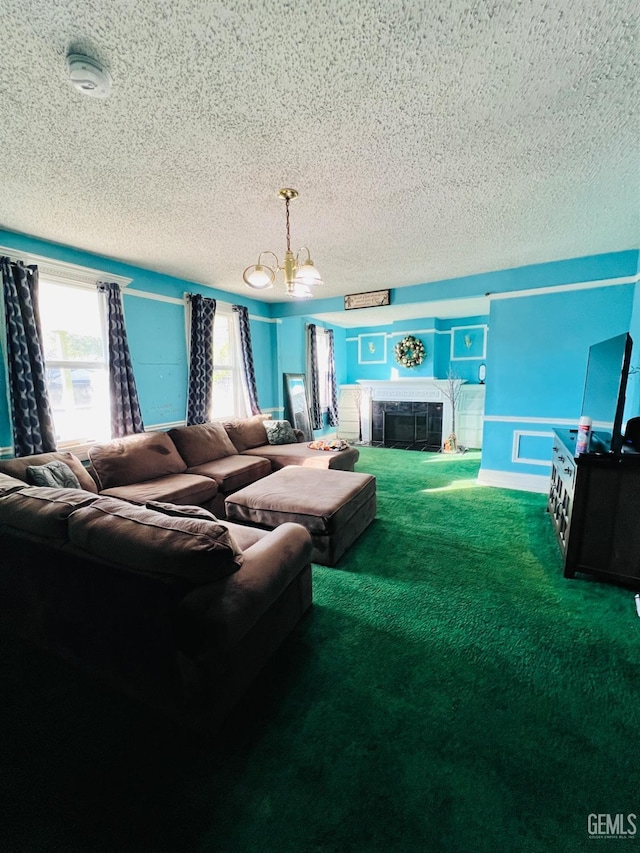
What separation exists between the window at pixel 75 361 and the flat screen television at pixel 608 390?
13.7 ft

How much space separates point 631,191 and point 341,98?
2032 millimetres

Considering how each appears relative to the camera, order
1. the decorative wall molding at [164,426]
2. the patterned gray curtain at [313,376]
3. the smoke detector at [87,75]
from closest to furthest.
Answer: the smoke detector at [87,75], the decorative wall molding at [164,426], the patterned gray curtain at [313,376]

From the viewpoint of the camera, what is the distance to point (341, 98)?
1.43 meters

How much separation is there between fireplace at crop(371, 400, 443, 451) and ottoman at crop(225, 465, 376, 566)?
3.77 metres

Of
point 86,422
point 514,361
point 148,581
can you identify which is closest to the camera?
point 148,581

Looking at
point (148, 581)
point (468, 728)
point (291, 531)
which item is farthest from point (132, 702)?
point (468, 728)

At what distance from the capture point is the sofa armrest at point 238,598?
1.25 metres

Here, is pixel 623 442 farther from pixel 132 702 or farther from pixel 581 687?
pixel 132 702

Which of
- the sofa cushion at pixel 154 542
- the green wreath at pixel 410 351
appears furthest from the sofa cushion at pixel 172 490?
the green wreath at pixel 410 351

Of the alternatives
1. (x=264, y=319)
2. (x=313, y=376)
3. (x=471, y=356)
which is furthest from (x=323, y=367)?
(x=471, y=356)

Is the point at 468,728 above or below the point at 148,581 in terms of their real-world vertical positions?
below

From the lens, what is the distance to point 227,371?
5.02m

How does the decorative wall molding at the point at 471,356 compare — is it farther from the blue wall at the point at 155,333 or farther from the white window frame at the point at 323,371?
the blue wall at the point at 155,333

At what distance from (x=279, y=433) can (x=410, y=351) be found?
11.1 ft
